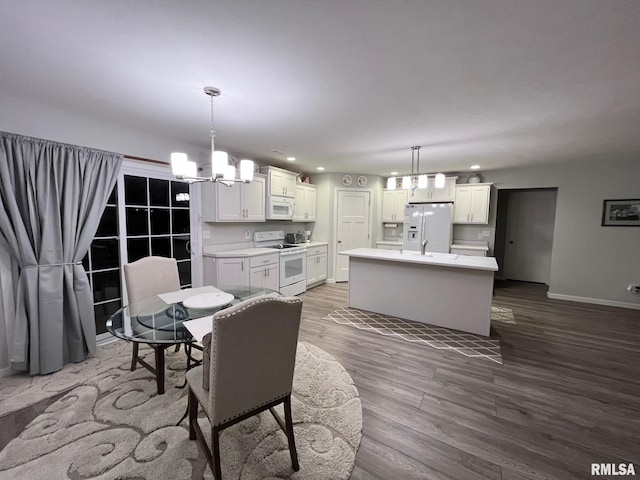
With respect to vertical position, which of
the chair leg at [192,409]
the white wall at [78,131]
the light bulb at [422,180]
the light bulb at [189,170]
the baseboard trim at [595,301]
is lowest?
the baseboard trim at [595,301]

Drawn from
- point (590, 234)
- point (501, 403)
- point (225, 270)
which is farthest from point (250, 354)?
point (590, 234)

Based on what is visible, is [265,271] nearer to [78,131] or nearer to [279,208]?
[279,208]

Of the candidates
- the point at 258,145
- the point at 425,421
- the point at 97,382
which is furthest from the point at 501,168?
the point at 97,382

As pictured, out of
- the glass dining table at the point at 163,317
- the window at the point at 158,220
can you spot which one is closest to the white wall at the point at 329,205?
the window at the point at 158,220

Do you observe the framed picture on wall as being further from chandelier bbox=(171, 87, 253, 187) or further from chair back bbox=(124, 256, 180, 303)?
chair back bbox=(124, 256, 180, 303)

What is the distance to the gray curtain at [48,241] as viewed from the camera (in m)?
2.29

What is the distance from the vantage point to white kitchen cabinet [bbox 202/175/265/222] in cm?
382

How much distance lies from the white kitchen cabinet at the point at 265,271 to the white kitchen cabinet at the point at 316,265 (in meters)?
0.96

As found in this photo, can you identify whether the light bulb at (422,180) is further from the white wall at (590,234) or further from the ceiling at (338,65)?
the white wall at (590,234)

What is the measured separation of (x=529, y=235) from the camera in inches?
238

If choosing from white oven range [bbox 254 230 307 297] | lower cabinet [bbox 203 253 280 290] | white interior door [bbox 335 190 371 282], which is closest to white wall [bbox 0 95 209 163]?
lower cabinet [bbox 203 253 280 290]

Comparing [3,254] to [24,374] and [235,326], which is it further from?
[235,326]

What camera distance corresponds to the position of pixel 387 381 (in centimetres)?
238

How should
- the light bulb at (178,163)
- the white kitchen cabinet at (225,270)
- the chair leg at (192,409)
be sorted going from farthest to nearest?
the white kitchen cabinet at (225,270)
the light bulb at (178,163)
the chair leg at (192,409)
